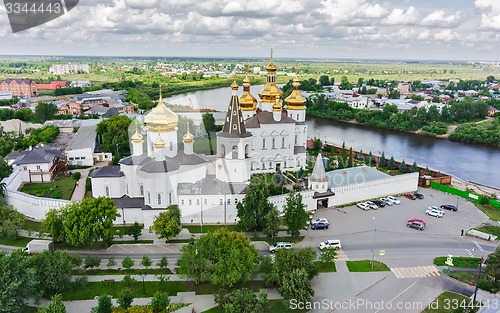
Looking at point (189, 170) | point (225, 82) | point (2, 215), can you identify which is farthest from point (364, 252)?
point (225, 82)

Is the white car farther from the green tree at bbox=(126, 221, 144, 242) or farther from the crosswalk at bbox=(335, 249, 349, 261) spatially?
the green tree at bbox=(126, 221, 144, 242)

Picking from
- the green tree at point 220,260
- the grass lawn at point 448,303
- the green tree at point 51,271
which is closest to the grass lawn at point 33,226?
the green tree at point 51,271

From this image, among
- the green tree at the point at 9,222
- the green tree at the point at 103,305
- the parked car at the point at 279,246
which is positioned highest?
the green tree at the point at 9,222

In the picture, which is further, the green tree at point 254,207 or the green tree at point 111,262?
the green tree at point 254,207

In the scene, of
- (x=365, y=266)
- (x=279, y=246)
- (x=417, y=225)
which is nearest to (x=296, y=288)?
(x=279, y=246)

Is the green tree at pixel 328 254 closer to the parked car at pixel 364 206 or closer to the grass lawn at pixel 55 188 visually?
the parked car at pixel 364 206

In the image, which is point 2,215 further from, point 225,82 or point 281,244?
point 225,82

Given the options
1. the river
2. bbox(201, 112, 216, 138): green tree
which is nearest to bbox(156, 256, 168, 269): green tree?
the river
